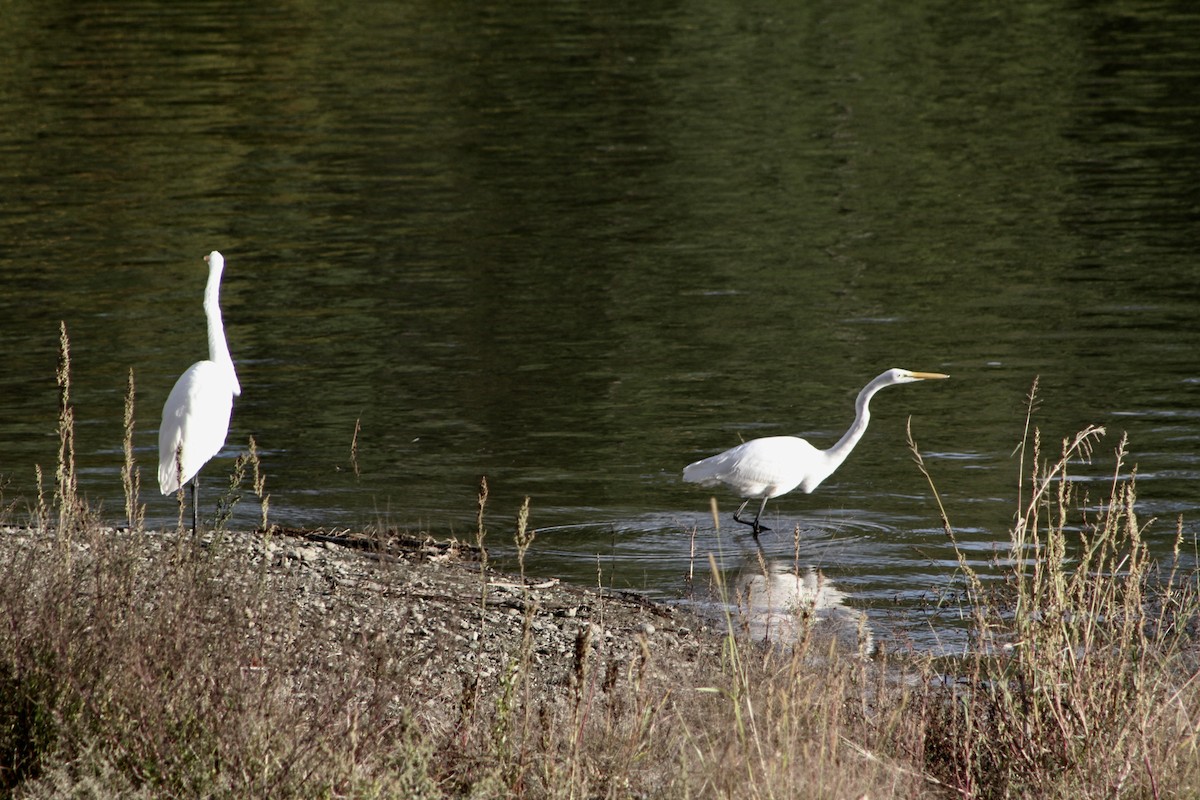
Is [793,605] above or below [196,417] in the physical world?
below

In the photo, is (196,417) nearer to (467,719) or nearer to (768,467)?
(768,467)

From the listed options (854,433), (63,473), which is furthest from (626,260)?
(63,473)

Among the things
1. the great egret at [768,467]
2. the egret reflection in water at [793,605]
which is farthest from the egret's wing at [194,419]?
the egret reflection in water at [793,605]

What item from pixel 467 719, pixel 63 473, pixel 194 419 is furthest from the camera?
pixel 194 419

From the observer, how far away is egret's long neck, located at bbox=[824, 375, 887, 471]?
10125 mm

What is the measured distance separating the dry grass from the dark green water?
2.73m

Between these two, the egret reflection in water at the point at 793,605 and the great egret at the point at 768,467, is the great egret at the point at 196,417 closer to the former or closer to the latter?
the great egret at the point at 768,467

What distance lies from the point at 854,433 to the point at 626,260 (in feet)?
25.8

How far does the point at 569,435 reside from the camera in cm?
1173

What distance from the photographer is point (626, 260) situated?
1775cm

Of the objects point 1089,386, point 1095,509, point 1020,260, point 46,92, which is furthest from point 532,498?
point 46,92

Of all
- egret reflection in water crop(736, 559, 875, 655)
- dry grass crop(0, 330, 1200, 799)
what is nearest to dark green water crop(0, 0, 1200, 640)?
egret reflection in water crop(736, 559, 875, 655)

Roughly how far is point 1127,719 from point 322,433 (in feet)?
26.7

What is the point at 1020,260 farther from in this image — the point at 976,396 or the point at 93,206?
the point at 93,206
